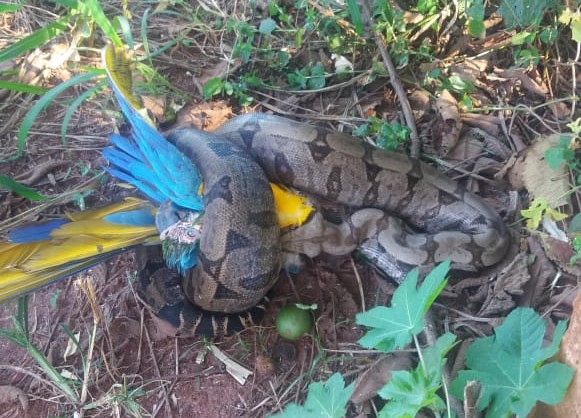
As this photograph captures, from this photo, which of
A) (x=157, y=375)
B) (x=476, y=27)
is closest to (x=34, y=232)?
(x=157, y=375)

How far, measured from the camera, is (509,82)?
3.57m

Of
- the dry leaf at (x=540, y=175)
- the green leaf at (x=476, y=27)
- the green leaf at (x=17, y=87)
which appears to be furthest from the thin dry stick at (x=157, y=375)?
the green leaf at (x=476, y=27)

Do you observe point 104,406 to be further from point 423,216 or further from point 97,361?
point 423,216

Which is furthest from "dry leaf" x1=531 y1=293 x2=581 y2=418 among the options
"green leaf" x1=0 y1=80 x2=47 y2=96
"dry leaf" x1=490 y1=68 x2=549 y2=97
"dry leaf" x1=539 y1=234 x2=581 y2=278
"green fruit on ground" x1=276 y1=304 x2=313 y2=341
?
"green leaf" x1=0 y1=80 x2=47 y2=96

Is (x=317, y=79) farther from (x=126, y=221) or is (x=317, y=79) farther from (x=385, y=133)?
(x=126, y=221)

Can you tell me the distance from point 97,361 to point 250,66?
2071 mm

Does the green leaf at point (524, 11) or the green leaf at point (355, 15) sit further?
the green leaf at point (355, 15)

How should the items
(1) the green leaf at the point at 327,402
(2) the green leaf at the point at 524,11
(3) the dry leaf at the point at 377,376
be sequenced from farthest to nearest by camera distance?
1. (2) the green leaf at the point at 524,11
2. (3) the dry leaf at the point at 377,376
3. (1) the green leaf at the point at 327,402

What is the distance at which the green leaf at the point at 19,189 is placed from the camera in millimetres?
3111

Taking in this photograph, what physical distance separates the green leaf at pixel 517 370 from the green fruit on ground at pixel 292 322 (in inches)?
37.6

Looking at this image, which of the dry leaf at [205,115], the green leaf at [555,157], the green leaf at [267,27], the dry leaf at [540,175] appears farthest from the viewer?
the green leaf at [267,27]

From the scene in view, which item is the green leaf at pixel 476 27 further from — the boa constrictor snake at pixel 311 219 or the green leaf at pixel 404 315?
the green leaf at pixel 404 315

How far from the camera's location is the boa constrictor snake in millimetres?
2664

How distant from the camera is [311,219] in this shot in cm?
294
